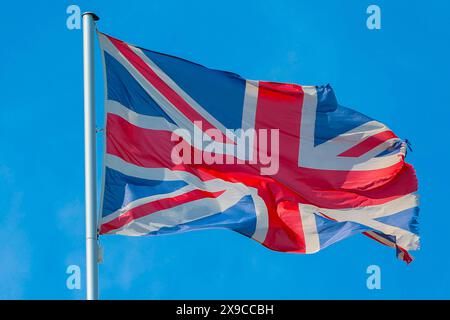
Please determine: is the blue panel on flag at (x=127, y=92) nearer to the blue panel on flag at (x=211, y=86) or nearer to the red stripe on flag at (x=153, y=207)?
the blue panel on flag at (x=211, y=86)

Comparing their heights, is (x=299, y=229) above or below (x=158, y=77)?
below

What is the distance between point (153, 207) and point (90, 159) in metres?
1.51

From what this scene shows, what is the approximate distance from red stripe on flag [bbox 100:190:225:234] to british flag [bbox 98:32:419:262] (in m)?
0.02

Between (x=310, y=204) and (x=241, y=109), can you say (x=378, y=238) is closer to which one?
(x=310, y=204)

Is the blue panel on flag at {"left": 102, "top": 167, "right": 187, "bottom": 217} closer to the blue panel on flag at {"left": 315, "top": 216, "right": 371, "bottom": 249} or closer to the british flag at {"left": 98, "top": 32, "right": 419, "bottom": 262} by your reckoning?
the british flag at {"left": 98, "top": 32, "right": 419, "bottom": 262}

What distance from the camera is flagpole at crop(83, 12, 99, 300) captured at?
16.4m

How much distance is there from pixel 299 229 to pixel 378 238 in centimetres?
156

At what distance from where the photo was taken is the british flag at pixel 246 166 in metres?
18.6

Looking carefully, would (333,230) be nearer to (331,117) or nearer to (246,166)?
(246,166)

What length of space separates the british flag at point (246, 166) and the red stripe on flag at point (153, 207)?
0.8 inches

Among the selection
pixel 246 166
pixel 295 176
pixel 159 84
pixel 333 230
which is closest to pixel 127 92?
pixel 159 84

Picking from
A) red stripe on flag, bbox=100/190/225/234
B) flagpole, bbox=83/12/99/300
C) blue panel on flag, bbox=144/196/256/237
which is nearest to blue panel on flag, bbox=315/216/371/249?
blue panel on flag, bbox=144/196/256/237
